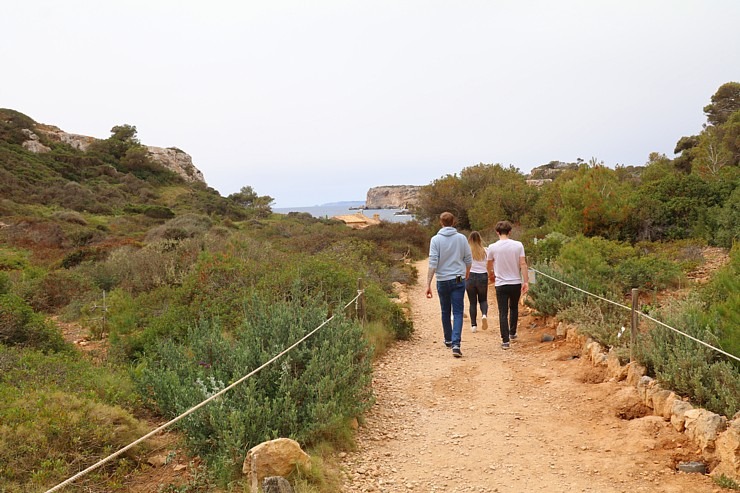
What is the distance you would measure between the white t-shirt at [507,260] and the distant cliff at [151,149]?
51.6m

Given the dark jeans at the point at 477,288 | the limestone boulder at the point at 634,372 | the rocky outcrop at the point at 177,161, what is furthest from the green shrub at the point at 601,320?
the rocky outcrop at the point at 177,161

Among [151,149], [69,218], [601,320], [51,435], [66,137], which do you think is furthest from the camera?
[151,149]

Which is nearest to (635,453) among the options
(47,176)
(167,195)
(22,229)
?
(22,229)

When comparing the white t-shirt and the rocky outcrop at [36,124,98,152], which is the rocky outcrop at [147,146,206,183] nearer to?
the rocky outcrop at [36,124,98,152]

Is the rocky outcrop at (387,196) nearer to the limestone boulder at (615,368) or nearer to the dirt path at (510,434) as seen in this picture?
the dirt path at (510,434)

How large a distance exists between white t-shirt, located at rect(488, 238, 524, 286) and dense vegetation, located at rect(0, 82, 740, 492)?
3.61ft

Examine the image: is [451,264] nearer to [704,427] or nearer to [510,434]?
[510,434]

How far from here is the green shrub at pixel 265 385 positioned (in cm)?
377

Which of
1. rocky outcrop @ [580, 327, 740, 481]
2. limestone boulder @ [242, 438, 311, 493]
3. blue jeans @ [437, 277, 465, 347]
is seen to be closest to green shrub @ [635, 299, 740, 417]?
rocky outcrop @ [580, 327, 740, 481]

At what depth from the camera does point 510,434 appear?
464cm

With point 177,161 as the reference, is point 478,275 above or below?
below

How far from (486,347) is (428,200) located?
886 inches

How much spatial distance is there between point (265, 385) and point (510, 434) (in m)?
2.31

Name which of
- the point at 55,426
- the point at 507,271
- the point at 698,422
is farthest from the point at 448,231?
the point at 55,426
